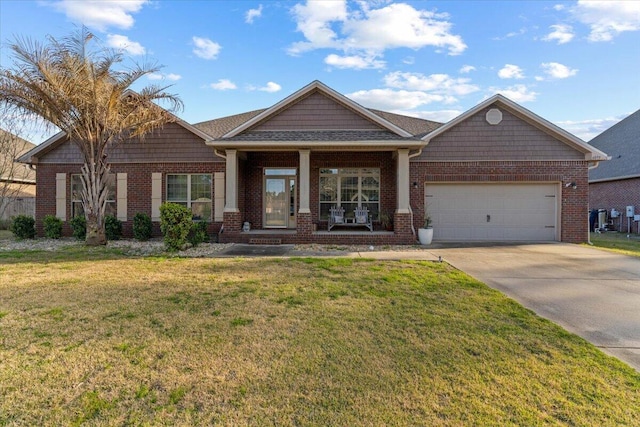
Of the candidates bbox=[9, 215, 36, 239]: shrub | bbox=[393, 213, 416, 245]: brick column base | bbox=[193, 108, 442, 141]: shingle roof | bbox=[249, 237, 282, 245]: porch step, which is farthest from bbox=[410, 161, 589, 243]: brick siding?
bbox=[9, 215, 36, 239]: shrub

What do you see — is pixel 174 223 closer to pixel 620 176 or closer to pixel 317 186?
pixel 317 186

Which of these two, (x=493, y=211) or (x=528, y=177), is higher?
(x=528, y=177)

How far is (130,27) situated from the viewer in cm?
1052

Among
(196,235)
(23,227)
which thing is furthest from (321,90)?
(23,227)

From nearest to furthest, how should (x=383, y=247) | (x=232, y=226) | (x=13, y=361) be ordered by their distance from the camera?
(x=13, y=361) < (x=383, y=247) < (x=232, y=226)

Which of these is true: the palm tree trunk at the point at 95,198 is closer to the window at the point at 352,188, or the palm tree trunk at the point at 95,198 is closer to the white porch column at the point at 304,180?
the white porch column at the point at 304,180

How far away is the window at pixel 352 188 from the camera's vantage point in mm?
12680

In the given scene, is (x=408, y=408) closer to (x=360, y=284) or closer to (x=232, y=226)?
(x=360, y=284)

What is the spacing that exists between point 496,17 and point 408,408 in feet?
42.3

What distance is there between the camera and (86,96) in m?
8.98

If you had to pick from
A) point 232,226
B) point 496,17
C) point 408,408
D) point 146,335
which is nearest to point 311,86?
point 232,226

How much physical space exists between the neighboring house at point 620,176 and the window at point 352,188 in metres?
14.0

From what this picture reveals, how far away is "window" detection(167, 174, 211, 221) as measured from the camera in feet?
41.3

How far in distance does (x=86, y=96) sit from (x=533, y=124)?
13691 millimetres
